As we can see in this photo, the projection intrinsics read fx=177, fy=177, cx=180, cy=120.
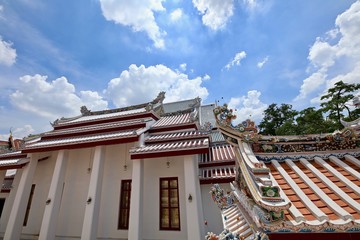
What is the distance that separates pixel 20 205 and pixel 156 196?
5.54 meters

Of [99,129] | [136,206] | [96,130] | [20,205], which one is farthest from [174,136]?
[20,205]

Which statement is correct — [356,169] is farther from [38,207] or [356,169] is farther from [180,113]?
[38,207]

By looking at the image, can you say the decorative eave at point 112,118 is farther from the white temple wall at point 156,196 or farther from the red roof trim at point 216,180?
the red roof trim at point 216,180

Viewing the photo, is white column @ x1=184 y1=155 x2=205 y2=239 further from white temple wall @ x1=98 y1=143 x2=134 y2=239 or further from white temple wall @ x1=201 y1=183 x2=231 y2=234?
white temple wall @ x1=98 y1=143 x2=134 y2=239

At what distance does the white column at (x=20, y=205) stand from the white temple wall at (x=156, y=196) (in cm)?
498

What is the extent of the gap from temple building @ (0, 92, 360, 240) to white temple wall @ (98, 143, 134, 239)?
4 cm

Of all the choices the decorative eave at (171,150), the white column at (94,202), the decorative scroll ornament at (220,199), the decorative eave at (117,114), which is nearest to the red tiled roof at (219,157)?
the decorative eave at (171,150)

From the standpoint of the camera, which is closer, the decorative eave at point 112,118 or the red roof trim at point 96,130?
the red roof trim at point 96,130

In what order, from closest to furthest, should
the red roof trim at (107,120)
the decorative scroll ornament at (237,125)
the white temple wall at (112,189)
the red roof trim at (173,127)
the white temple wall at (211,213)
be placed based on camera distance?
the decorative scroll ornament at (237,125), the white temple wall at (211,213), the white temple wall at (112,189), the red roof trim at (173,127), the red roof trim at (107,120)

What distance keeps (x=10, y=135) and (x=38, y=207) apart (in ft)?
21.7

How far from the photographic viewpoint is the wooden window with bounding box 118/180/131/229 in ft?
21.9

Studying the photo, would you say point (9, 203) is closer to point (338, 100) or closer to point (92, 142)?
point (92, 142)

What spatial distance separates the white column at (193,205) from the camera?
16.1ft

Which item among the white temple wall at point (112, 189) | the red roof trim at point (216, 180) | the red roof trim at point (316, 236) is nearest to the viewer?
the red roof trim at point (316, 236)
